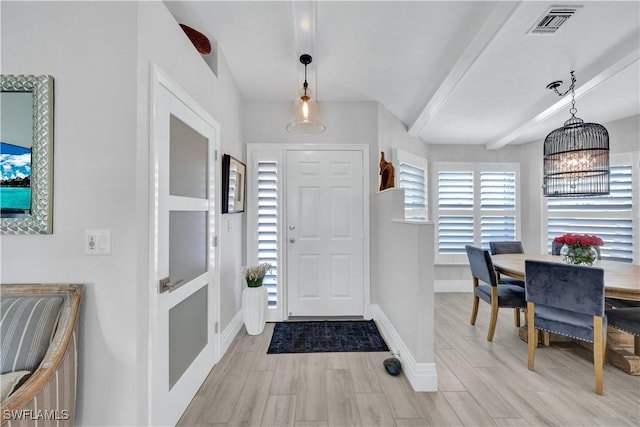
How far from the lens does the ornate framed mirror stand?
4.00 feet

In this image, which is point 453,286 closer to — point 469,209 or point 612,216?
point 469,209

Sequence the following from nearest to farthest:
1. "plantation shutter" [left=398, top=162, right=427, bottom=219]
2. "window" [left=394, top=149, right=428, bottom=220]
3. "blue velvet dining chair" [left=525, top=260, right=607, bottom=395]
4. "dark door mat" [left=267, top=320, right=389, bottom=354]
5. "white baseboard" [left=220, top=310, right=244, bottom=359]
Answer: "blue velvet dining chair" [left=525, top=260, right=607, bottom=395]
"white baseboard" [left=220, top=310, right=244, bottom=359]
"dark door mat" [left=267, top=320, right=389, bottom=354]
"window" [left=394, top=149, right=428, bottom=220]
"plantation shutter" [left=398, top=162, right=427, bottom=219]

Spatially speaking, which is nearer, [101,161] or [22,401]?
[22,401]

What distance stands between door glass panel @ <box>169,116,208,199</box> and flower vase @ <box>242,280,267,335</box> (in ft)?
3.92

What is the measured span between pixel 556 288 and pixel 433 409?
1.33 metres

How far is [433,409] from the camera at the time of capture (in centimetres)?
176

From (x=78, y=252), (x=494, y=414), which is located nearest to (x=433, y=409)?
(x=494, y=414)

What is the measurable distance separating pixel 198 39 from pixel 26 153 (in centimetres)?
140

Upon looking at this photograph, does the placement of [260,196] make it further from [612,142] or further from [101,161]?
[612,142]

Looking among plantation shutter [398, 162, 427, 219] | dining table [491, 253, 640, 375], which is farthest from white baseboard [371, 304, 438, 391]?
plantation shutter [398, 162, 427, 219]

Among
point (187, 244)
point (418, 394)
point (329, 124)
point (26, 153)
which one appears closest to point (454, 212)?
point (329, 124)

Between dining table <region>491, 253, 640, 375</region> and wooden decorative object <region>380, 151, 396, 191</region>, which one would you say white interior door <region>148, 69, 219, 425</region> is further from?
dining table <region>491, 253, 640, 375</region>

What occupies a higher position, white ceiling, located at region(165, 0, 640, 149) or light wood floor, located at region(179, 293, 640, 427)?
white ceiling, located at region(165, 0, 640, 149)

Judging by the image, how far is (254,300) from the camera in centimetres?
278
